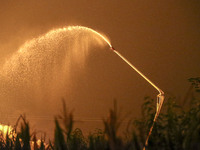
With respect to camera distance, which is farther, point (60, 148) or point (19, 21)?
point (19, 21)

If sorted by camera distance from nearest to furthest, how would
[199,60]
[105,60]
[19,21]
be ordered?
[199,60] → [105,60] → [19,21]

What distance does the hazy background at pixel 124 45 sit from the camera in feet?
16.2

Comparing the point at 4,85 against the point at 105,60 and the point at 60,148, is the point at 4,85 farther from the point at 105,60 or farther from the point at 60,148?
the point at 60,148

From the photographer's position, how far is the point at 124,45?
212 inches

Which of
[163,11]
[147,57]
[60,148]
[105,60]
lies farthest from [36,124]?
[60,148]

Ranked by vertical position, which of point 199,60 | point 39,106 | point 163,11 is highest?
point 163,11

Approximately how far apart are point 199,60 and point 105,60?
166 cm

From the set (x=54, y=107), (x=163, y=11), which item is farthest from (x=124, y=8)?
(x=54, y=107)

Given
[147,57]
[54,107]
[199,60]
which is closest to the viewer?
[199,60]

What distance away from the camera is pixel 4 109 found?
6652 millimetres

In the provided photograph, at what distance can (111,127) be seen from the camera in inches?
57.4

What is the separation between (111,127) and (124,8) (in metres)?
4.21

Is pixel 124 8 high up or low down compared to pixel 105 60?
up

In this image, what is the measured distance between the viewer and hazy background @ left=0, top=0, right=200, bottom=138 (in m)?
4.93
